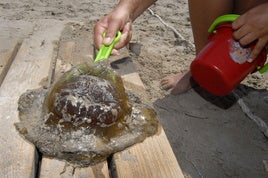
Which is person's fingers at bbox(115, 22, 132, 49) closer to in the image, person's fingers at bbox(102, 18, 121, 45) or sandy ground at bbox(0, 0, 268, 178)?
person's fingers at bbox(102, 18, 121, 45)

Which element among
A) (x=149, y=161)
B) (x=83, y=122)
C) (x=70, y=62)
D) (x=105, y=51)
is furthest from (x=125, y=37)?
(x=149, y=161)

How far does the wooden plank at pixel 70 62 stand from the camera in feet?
4.64

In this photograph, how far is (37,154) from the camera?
152cm

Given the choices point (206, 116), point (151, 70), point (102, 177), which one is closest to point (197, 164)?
point (206, 116)

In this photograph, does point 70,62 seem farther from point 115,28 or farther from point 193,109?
point 193,109

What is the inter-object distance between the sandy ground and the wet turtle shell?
46cm

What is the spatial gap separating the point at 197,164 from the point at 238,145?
0.30 meters

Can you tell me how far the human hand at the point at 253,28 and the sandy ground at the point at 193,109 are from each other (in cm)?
57

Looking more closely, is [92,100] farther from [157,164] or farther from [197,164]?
[197,164]

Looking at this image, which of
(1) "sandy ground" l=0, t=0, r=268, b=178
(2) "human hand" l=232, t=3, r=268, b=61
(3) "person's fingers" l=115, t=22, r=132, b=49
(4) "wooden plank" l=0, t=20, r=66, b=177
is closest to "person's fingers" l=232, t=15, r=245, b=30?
(2) "human hand" l=232, t=3, r=268, b=61

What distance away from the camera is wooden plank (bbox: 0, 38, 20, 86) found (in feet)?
7.21

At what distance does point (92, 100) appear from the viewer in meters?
1.59

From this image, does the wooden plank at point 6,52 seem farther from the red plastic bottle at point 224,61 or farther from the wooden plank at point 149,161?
the red plastic bottle at point 224,61

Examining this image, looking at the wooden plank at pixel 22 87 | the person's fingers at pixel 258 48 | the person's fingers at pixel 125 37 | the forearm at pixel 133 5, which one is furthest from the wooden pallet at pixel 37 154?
the person's fingers at pixel 258 48
